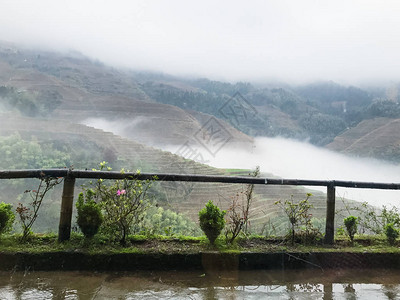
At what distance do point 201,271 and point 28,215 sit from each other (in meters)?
1.80

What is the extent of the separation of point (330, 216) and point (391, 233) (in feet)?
2.30

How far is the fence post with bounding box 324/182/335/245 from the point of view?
311 cm

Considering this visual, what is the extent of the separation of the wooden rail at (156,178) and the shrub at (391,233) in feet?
1.43

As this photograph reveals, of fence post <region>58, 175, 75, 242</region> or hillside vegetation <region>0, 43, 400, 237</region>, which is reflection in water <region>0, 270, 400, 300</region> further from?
hillside vegetation <region>0, 43, 400, 237</region>

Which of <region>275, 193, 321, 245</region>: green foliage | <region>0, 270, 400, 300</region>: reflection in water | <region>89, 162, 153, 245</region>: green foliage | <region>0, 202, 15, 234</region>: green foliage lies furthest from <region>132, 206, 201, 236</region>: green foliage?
<region>0, 202, 15, 234</region>: green foliage

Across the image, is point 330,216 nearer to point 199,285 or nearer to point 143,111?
point 199,285

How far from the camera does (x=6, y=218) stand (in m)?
2.63

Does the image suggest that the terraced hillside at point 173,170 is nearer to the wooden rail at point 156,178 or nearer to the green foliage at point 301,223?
the green foliage at point 301,223

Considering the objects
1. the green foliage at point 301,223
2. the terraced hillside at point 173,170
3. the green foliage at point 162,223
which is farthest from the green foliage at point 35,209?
the green foliage at point 301,223

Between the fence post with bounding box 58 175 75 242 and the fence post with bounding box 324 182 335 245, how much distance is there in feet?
8.87

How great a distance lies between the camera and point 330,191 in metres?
3.12

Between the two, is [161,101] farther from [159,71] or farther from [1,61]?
[1,61]

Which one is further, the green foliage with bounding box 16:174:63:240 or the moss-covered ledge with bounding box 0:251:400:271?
the green foliage with bounding box 16:174:63:240

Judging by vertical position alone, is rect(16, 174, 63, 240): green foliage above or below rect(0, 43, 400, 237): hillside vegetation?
below
